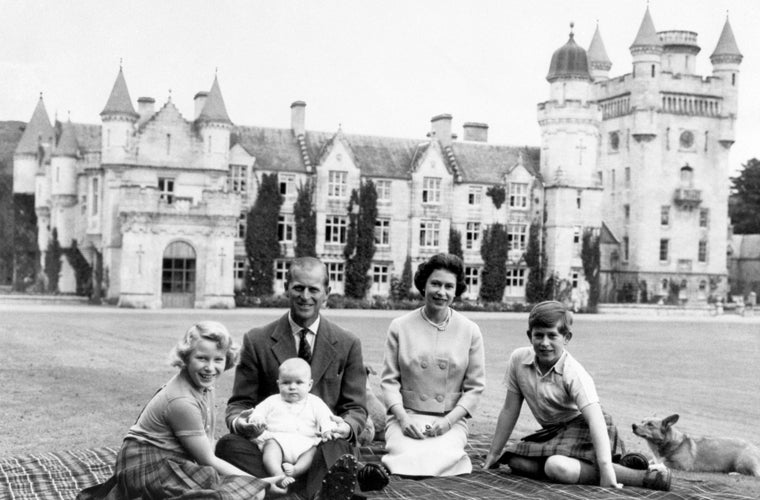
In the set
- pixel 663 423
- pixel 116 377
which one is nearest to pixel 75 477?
pixel 663 423

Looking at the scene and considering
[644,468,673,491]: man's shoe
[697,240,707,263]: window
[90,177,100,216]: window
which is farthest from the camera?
[697,240,707,263]: window

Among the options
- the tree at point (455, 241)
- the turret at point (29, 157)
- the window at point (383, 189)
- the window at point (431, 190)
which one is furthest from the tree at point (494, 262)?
the turret at point (29, 157)

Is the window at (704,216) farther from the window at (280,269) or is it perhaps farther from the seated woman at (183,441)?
the seated woman at (183,441)

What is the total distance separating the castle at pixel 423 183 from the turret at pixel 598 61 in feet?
10.2

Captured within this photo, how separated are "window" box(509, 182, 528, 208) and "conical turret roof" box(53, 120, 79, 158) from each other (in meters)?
21.4

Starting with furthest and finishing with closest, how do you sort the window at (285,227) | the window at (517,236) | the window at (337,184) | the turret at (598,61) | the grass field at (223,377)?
the turret at (598,61) < the window at (517,236) < the window at (337,184) < the window at (285,227) < the grass field at (223,377)

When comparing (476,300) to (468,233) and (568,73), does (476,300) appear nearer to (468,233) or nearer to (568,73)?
(468,233)

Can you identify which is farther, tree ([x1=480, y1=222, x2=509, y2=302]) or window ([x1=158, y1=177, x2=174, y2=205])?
tree ([x1=480, y1=222, x2=509, y2=302])

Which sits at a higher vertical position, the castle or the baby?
the castle

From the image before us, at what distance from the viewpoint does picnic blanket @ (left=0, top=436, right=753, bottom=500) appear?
24.5 feet

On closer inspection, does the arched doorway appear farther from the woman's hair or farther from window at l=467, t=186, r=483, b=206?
the woman's hair

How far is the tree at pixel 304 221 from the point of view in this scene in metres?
46.8

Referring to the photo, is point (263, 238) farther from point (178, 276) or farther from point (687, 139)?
point (687, 139)

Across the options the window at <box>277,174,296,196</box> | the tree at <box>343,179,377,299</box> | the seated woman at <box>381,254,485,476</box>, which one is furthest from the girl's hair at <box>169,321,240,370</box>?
the tree at <box>343,179,377,299</box>
